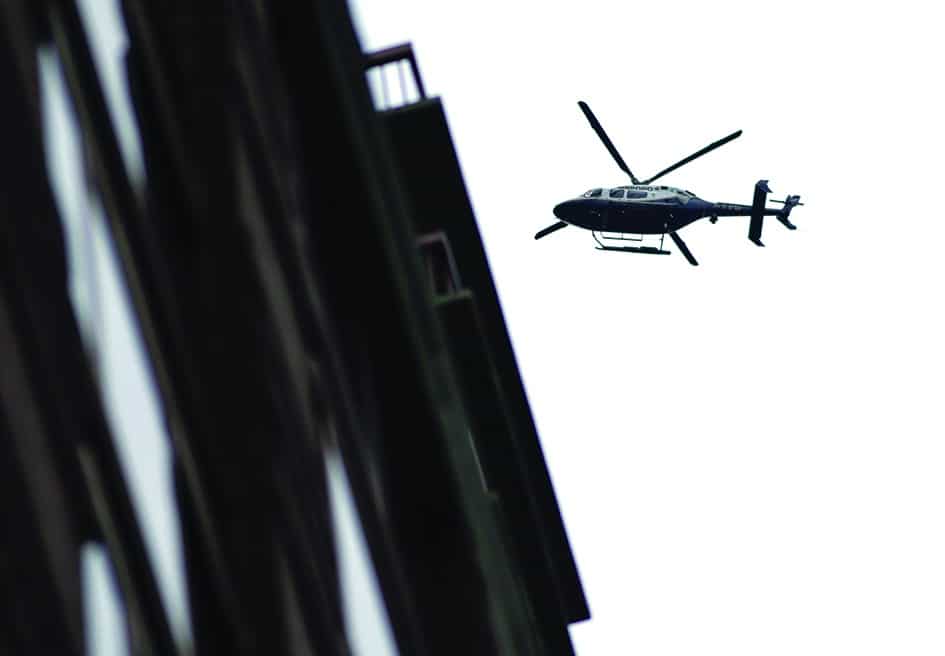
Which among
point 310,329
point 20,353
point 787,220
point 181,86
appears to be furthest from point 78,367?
point 787,220

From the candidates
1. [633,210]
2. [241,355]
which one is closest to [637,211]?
[633,210]

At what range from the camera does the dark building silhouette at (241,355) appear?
6.80 meters

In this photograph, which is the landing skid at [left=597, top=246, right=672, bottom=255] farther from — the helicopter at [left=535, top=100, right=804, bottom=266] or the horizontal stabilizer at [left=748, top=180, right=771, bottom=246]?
the horizontal stabilizer at [left=748, top=180, right=771, bottom=246]

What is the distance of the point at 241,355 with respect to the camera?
9.77m

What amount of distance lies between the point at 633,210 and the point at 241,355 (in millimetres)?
45612

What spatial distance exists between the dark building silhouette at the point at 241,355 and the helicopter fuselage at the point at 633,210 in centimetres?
3545

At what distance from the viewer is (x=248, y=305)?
10.1 m

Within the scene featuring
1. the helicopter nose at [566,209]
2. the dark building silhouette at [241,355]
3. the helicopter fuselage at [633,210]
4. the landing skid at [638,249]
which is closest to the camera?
the dark building silhouette at [241,355]

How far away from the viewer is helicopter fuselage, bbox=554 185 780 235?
54844 millimetres

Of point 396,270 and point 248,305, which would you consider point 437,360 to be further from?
point 248,305

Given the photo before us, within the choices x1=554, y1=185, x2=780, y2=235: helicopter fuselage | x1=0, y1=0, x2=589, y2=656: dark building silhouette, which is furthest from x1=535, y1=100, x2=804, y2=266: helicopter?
x1=0, y1=0, x2=589, y2=656: dark building silhouette

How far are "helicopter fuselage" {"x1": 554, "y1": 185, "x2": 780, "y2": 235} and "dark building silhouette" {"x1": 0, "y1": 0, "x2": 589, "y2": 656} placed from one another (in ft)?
116

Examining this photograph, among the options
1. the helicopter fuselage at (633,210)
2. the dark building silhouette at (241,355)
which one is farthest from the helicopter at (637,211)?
the dark building silhouette at (241,355)

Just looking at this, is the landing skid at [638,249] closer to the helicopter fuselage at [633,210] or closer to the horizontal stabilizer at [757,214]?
the helicopter fuselage at [633,210]
